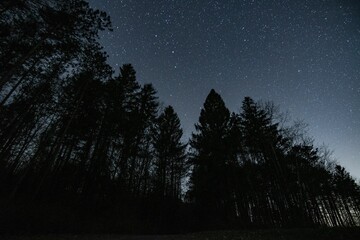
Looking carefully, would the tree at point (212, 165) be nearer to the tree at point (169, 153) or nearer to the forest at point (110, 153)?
the forest at point (110, 153)

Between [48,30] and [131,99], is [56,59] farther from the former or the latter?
[131,99]

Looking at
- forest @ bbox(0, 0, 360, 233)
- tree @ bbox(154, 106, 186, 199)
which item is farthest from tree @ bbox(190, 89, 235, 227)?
tree @ bbox(154, 106, 186, 199)

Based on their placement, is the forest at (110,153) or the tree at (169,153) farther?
the tree at (169,153)

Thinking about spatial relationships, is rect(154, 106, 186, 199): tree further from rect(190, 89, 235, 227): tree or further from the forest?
rect(190, 89, 235, 227): tree

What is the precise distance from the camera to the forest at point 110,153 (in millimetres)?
10148

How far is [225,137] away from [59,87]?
687 inches

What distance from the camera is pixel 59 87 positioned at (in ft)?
48.8

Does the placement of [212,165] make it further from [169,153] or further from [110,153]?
[110,153]

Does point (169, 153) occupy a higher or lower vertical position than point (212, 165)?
higher

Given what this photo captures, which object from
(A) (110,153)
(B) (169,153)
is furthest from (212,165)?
(A) (110,153)

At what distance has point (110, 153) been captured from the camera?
17.9 meters

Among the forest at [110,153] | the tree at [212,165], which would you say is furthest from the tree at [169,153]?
the tree at [212,165]

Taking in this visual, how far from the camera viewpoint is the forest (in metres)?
10.1

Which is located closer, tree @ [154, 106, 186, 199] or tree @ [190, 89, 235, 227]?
tree @ [190, 89, 235, 227]
